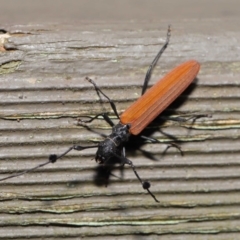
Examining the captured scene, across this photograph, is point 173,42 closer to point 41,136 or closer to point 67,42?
point 67,42

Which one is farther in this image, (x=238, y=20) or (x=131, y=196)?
(x=238, y=20)

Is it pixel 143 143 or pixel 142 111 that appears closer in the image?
pixel 143 143

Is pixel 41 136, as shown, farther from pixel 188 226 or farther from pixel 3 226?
pixel 188 226

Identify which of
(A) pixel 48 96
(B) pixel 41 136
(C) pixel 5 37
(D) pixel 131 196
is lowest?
(D) pixel 131 196

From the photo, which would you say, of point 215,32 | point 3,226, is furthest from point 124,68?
point 3,226

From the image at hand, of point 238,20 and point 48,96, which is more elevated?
point 238,20

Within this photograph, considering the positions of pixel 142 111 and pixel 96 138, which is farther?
pixel 142 111

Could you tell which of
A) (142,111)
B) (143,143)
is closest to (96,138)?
(143,143)

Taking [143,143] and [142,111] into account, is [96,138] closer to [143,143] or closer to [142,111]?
[143,143]
